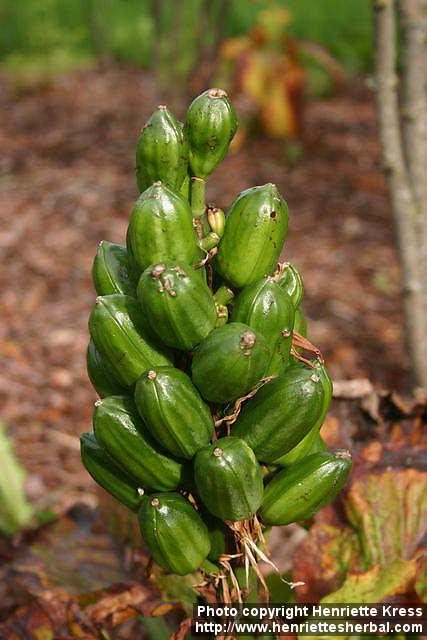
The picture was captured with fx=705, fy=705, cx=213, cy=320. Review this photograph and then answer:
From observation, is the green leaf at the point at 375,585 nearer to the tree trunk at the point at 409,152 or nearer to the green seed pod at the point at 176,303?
the green seed pod at the point at 176,303

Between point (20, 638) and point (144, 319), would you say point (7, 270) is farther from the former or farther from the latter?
point (144, 319)

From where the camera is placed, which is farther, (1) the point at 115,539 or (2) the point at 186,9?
(2) the point at 186,9

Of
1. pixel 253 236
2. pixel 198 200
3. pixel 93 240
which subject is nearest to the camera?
pixel 253 236

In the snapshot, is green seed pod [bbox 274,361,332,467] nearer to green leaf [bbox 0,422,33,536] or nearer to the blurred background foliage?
green leaf [bbox 0,422,33,536]

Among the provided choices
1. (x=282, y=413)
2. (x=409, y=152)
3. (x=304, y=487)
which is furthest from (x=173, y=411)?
(x=409, y=152)

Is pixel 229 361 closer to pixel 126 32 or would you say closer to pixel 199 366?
pixel 199 366

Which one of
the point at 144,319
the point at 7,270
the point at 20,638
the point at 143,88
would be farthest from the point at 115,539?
the point at 143,88

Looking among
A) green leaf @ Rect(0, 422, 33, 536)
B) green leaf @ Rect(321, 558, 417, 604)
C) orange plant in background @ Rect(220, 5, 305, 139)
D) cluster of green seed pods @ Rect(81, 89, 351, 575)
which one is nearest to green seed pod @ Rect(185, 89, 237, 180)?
cluster of green seed pods @ Rect(81, 89, 351, 575)
